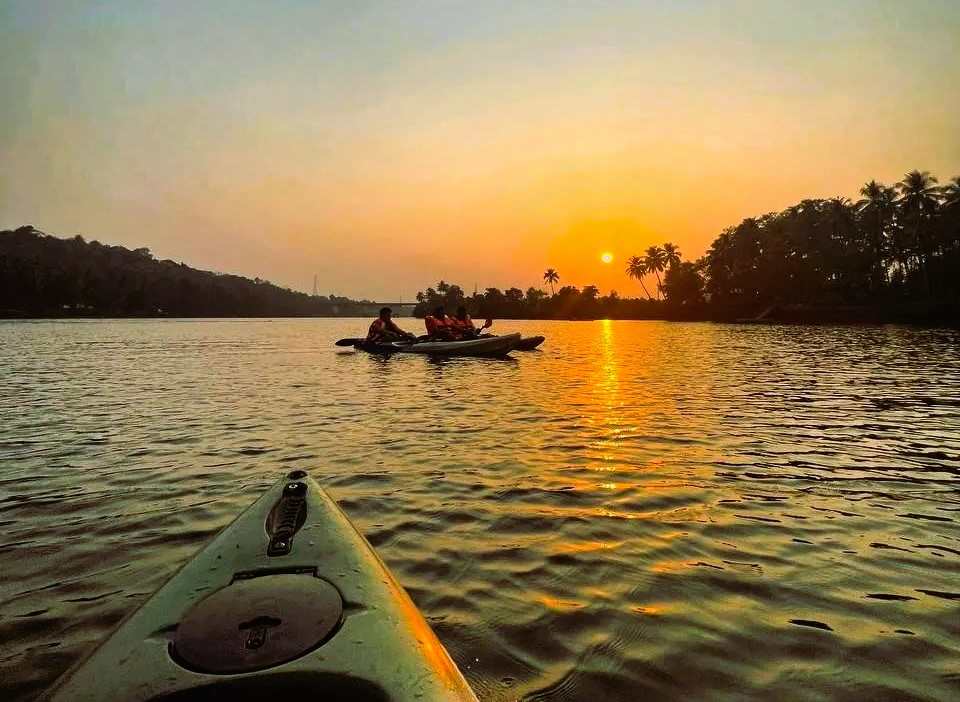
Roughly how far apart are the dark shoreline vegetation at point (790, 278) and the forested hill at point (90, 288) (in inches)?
9.8

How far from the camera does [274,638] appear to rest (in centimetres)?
212

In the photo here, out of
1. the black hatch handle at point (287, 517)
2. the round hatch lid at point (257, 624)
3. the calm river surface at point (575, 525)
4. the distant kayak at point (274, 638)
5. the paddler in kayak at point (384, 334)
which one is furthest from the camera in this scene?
the paddler in kayak at point (384, 334)

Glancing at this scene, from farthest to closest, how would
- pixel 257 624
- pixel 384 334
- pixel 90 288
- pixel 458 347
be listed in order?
pixel 90 288
pixel 384 334
pixel 458 347
pixel 257 624

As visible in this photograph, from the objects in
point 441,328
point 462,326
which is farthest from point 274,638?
point 462,326

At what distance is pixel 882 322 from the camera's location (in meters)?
57.1

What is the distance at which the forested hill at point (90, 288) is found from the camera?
9475 cm

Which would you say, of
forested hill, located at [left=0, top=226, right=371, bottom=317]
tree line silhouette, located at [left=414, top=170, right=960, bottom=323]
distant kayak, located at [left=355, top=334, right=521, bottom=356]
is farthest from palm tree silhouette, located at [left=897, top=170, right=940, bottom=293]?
forested hill, located at [left=0, top=226, right=371, bottom=317]

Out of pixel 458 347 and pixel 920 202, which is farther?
pixel 920 202

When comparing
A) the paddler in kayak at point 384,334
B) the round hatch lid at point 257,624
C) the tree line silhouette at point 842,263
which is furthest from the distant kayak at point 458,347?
the tree line silhouette at point 842,263

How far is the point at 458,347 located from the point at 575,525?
A: 683 inches

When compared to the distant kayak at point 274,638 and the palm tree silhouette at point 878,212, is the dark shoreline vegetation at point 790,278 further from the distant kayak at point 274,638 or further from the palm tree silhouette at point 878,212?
the distant kayak at point 274,638

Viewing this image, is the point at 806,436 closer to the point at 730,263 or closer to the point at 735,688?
the point at 735,688

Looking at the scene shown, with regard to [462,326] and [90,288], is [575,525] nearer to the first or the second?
[462,326]

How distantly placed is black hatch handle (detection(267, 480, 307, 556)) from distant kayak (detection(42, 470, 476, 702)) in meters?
0.02
